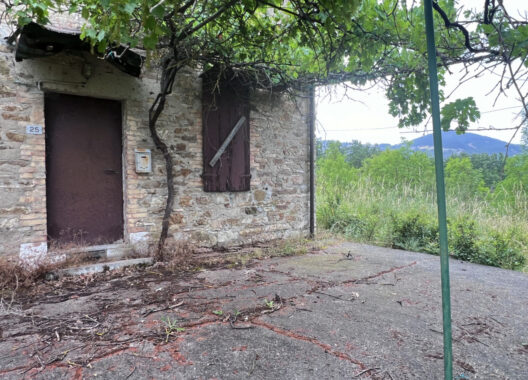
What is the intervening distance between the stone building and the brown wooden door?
1 centimetres

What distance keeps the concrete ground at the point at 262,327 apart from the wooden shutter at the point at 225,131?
158cm

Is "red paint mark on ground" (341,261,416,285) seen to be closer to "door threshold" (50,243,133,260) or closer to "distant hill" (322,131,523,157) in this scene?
"distant hill" (322,131,523,157)

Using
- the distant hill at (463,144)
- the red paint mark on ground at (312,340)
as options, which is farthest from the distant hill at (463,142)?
the red paint mark on ground at (312,340)

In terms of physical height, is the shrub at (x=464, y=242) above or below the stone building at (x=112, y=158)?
below

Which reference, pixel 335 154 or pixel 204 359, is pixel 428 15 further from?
pixel 335 154

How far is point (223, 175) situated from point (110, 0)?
358 cm

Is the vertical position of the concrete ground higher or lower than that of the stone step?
lower

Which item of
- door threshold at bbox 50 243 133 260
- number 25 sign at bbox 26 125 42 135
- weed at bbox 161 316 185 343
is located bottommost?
weed at bbox 161 316 185 343

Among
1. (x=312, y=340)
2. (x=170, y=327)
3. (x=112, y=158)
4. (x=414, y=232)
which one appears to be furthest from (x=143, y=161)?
(x=414, y=232)

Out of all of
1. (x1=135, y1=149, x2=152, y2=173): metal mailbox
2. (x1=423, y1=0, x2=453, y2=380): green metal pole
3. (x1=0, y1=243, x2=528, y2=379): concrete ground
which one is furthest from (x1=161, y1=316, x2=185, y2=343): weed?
(x1=135, y1=149, x2=152, y2=173): metal mailbox

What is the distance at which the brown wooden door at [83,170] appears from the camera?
155 inches

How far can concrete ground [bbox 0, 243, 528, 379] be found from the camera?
6.29ft

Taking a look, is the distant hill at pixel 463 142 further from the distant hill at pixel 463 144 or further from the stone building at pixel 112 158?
the stone building at pixel 112 158

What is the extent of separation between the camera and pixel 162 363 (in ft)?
6.39
